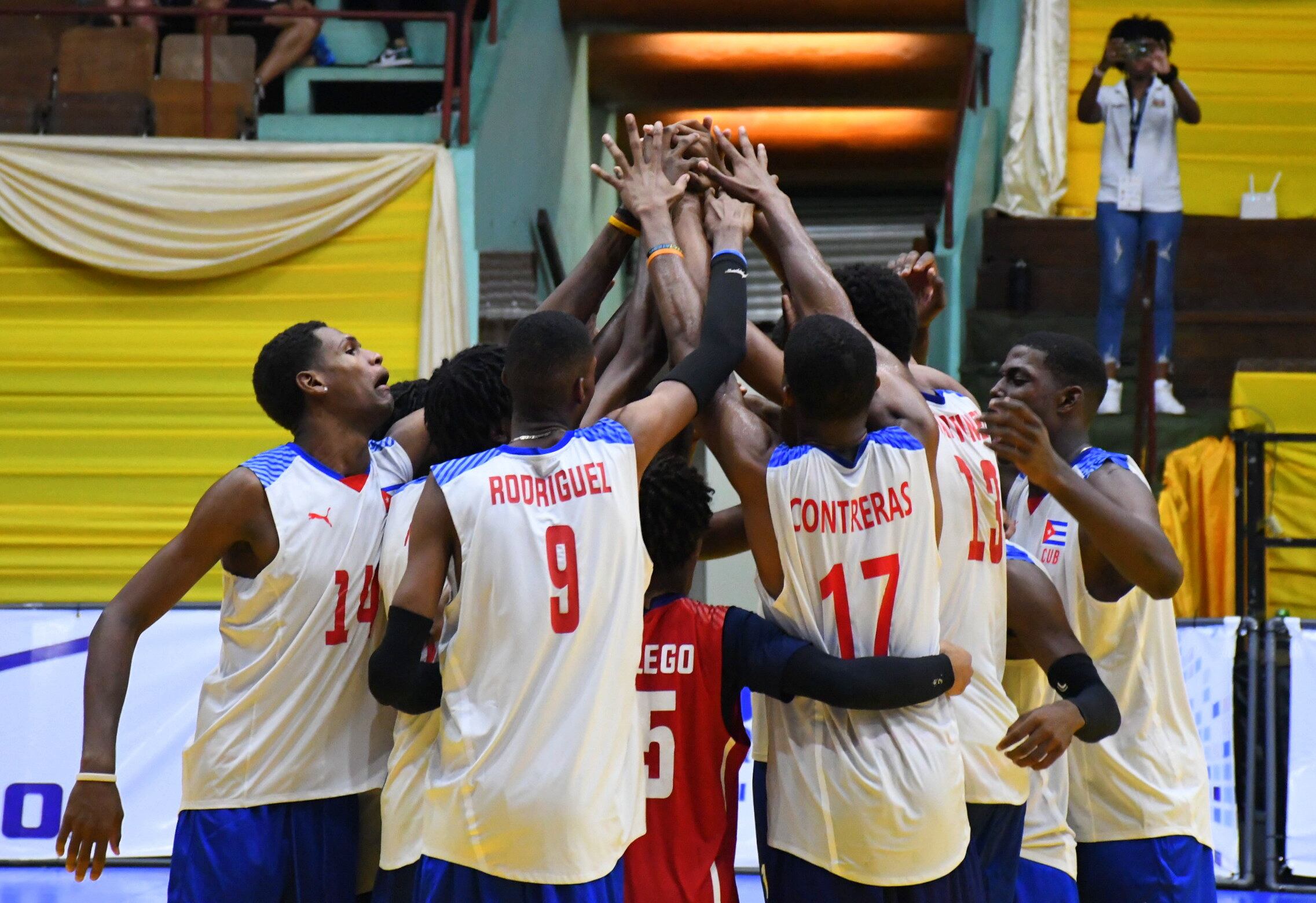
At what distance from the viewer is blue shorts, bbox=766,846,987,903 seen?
120 inches

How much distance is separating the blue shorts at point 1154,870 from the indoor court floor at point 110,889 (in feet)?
9.05

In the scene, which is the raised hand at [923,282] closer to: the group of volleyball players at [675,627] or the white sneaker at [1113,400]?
the group of volleyball players at [675,627]

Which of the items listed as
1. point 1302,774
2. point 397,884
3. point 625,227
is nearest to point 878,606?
point 397,884

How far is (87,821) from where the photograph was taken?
3105mm

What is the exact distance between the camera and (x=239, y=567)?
3352mm

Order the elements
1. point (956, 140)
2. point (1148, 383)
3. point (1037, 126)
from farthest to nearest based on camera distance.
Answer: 1. point (1037, 126)
2. point (956, 140)
3. point (1148, 383)

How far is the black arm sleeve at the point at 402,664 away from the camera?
2877mm

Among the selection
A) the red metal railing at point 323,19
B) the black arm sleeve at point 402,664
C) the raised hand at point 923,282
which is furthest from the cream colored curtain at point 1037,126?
the black arm sleeve at point 402,664

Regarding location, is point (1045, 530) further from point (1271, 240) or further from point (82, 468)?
point (1271, 240)

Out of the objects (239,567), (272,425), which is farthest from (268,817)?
(272,425)

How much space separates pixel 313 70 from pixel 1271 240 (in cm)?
777

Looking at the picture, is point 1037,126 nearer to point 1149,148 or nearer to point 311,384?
point 1149,148

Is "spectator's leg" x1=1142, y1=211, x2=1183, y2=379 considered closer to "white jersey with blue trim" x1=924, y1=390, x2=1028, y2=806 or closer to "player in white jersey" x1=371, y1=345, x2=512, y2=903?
"white jersey with blue trim" x1=924, y1=390, x2=1028, y2=806

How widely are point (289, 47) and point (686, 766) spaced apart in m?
8.38
